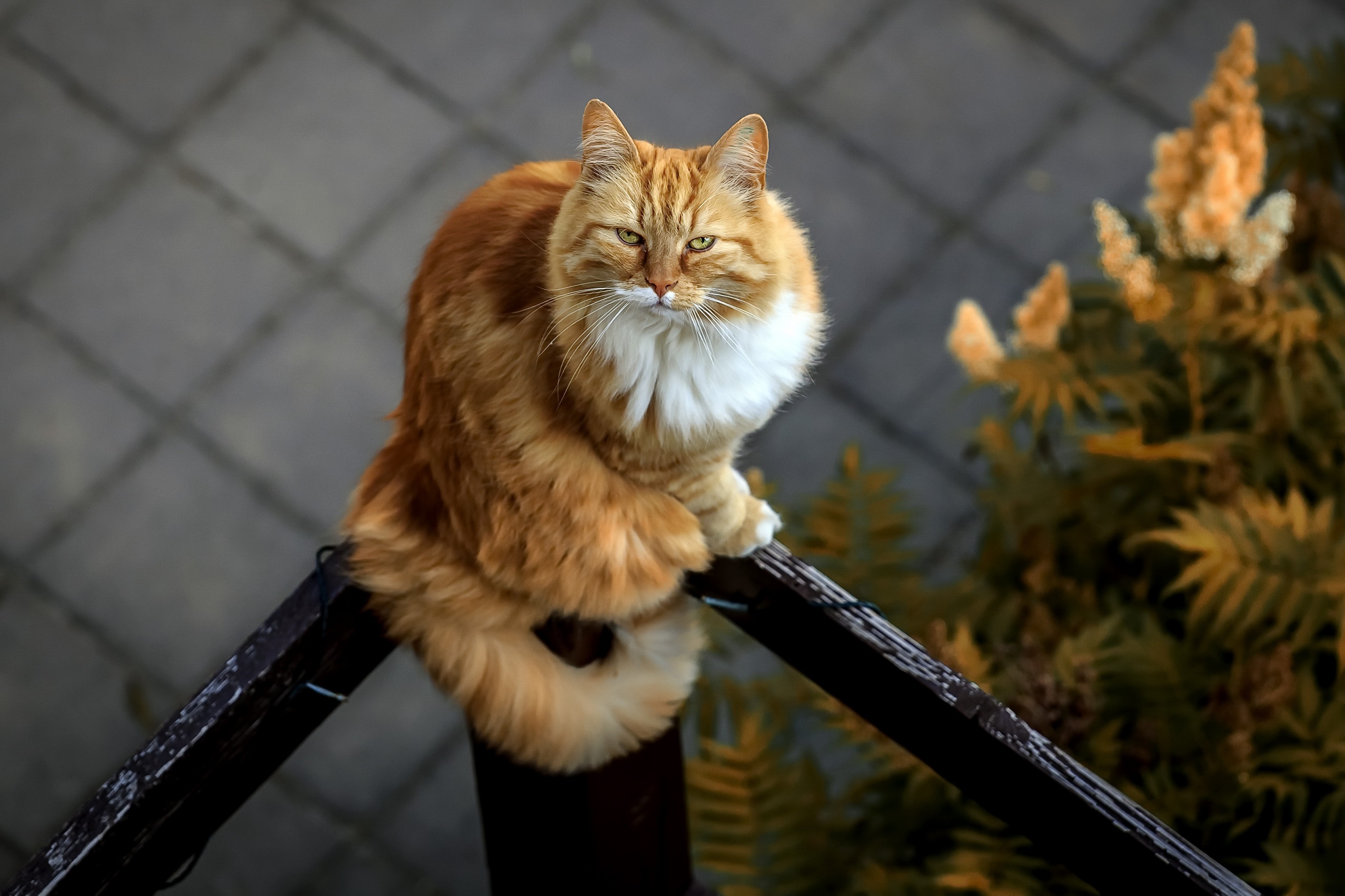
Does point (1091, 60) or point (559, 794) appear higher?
point (1091, 60)

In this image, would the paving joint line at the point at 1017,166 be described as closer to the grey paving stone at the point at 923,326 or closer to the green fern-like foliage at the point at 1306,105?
the grey paving stone at the point at 923,326

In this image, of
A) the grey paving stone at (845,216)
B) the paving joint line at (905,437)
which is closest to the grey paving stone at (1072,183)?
the grey paving stone at (845,216)

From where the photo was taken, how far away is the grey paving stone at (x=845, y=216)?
3373 mm

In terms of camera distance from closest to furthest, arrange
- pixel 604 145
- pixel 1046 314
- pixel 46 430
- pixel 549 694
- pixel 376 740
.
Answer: pixel 604 145 → pixel 549 694 → pixel 1046 314 → pixel 376 740 → pixel 46 430

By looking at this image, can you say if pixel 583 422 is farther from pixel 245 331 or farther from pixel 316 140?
pixel 316 140

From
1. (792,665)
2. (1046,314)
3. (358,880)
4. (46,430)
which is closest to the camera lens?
(792,665)

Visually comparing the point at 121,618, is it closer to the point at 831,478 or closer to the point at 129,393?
the point at 129,393

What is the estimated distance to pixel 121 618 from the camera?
304 cm

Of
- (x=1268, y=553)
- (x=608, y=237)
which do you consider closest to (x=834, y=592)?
(x=608, y=237)

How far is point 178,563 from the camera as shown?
3.09 m

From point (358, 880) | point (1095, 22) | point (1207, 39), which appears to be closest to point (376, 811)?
point (358, 880)

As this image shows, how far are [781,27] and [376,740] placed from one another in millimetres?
2281

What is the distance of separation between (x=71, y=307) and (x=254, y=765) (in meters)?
2.38

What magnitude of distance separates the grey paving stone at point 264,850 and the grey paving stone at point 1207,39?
2.96 meters
